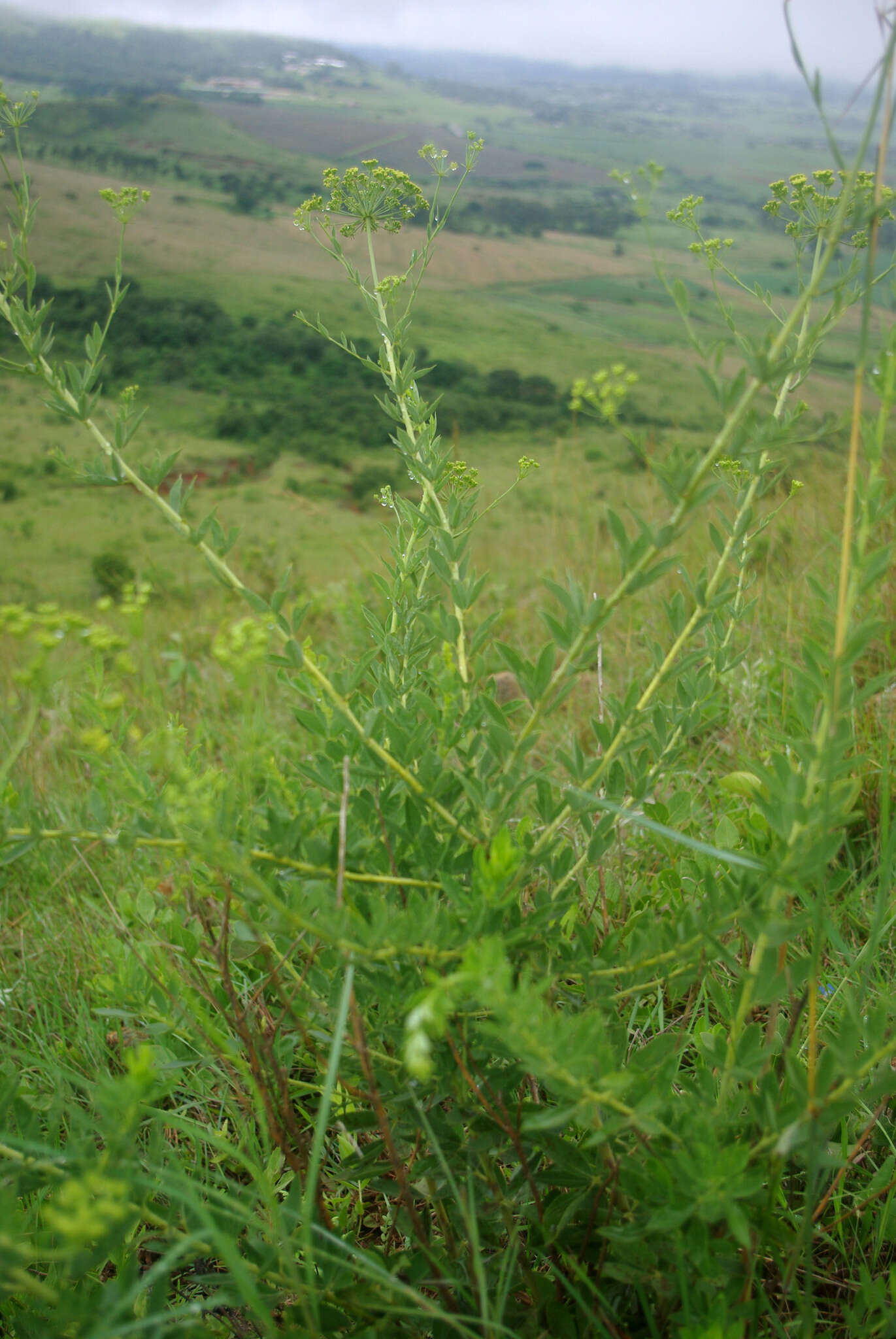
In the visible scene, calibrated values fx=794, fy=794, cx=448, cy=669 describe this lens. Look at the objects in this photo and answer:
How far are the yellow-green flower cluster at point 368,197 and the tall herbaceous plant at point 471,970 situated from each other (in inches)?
0.5

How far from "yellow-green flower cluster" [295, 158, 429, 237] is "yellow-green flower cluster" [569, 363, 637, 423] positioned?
527 millimetres

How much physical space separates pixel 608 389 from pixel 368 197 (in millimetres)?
685

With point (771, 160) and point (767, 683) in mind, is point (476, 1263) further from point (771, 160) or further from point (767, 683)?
point (771, 160)

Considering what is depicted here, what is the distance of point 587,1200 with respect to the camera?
997 millimetres

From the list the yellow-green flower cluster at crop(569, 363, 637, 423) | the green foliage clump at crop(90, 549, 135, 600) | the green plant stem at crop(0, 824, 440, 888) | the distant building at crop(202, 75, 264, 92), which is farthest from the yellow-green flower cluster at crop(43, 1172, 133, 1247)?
the distant building at crop(202, 75, 264, 92)

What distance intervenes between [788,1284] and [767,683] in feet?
5.13

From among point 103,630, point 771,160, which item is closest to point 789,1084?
point 103,630

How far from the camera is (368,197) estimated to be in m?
1.40

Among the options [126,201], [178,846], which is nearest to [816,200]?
[126,201]

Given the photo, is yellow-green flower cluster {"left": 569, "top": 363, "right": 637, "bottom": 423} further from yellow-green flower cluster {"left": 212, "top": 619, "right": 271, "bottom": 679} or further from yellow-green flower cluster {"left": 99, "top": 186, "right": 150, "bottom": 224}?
yellow-green flower cluster {"left": 99, "top": 186, "right": 150, "bottom": 224}

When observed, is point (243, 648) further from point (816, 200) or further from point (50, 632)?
point (816, 200)

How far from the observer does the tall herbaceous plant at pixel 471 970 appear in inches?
30.2

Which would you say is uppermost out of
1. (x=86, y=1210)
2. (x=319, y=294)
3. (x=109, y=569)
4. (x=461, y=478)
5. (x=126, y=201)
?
(x=319, y=294)

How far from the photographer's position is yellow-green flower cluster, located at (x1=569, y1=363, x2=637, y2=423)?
3.36ft
